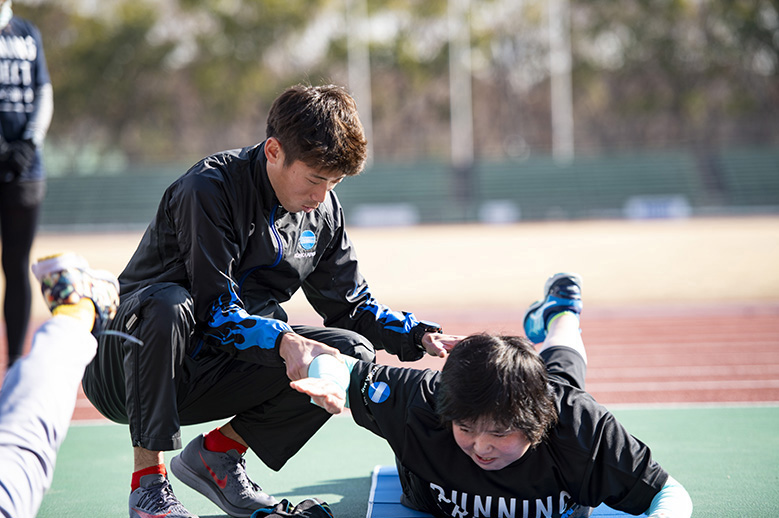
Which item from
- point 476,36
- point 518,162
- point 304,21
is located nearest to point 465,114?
point 518,162

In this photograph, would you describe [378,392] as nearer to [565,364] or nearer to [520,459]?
[520,459]

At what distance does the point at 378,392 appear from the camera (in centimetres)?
248

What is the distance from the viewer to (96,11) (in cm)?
3753

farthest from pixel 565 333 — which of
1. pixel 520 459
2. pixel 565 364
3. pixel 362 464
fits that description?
pixel 520 459

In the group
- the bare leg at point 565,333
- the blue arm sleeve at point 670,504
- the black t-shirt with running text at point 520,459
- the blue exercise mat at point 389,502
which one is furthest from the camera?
the bare leg at point 565,333

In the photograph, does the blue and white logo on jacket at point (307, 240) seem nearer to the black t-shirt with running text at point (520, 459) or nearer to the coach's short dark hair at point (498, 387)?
the black t-shirt with running text at point (520, 459)

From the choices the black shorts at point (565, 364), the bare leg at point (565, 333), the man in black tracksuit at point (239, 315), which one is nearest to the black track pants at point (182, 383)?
the man in black tracksuit at point (239, 315)

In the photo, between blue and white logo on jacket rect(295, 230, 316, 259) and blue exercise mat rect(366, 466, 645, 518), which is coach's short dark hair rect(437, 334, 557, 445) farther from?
blue and white logo on jacket rect(295, 230, 316, 259)

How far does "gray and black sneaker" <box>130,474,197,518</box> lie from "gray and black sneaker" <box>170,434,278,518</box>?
11.2 inches

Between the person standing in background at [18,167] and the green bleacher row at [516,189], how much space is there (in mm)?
22676

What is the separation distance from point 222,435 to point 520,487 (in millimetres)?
1070

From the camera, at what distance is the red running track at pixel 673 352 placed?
4930 millimetres

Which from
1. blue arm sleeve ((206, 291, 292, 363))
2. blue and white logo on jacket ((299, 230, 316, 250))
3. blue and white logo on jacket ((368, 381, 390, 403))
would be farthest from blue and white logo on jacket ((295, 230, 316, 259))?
blue and white logo on jacket ((368, 381, 390, 403))

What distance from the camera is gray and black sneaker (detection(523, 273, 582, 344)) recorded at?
11.8ft
